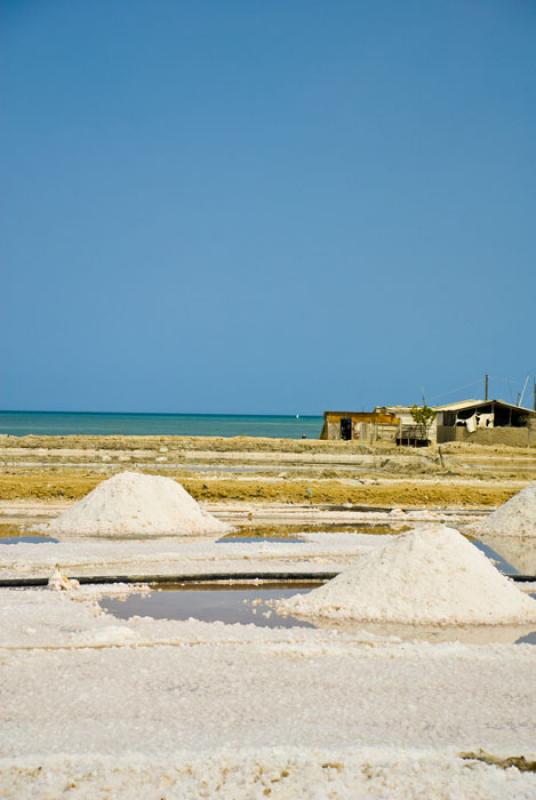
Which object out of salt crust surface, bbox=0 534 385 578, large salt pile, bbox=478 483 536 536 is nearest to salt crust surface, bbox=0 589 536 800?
salt crust surface, bbox=0 534 385 578

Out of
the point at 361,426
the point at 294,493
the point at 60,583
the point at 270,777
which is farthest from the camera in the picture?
the point at 361,426

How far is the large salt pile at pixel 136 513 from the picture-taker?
1259 cm

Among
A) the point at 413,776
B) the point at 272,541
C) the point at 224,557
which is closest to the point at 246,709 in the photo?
the point at 413,776

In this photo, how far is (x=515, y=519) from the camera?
13.3 m

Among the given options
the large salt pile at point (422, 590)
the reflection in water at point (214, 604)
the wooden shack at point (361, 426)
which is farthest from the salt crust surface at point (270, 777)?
the wooden shack at point (361, 426)

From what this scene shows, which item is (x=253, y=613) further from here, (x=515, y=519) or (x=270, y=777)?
(x=515, y=519)

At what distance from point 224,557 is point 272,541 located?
66.7 inches

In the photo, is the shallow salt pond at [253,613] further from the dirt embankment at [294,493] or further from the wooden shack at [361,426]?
the wooden shack at [361,426]

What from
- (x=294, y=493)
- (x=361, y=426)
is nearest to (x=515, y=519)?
(x=294, y=493)

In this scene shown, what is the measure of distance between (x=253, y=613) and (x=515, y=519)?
6626mm

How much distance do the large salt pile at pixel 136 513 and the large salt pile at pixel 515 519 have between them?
152 inches

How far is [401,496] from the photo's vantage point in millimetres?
17219

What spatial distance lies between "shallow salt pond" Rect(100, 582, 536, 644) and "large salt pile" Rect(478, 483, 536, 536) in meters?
5.13

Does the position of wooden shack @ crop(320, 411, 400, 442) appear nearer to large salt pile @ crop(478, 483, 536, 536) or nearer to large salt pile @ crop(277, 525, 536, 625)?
large salt pile @ crop(478, 483, 536, 536)
